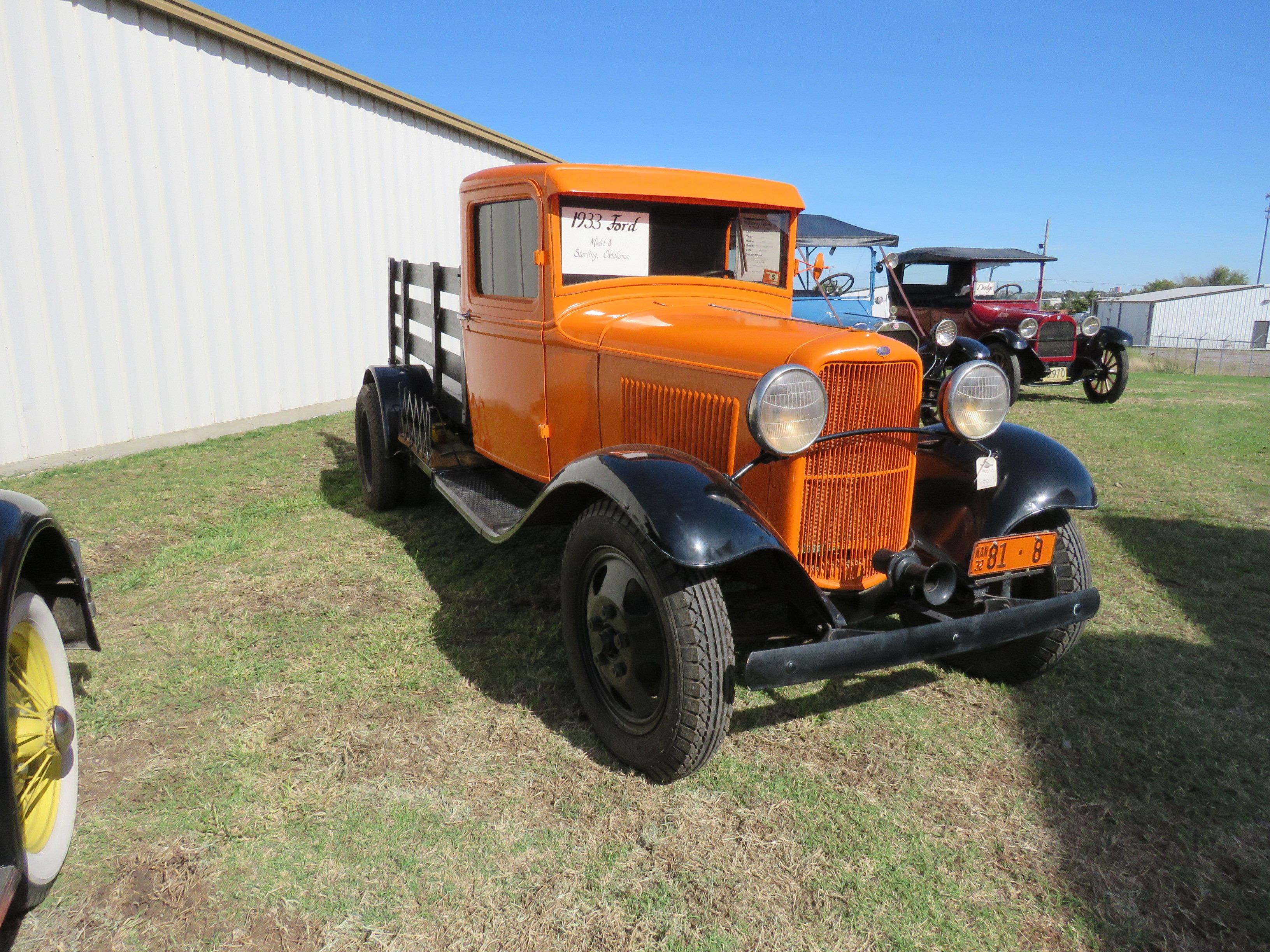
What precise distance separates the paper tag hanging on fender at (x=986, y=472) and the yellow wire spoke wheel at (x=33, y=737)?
291cm

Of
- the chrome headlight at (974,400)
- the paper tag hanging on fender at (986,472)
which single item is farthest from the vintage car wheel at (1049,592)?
the chrome headlight at (974,400)

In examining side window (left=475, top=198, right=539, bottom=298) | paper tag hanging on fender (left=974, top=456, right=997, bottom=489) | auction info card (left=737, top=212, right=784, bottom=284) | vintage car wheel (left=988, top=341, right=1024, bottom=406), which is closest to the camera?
paper tag hanging on fender (left=974, top=456, right=997, bottom=489)

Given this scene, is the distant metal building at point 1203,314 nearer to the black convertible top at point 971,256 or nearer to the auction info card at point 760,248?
the black convertible top at point 971,256

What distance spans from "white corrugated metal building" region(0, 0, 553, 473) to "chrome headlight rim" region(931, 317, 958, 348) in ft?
22.0

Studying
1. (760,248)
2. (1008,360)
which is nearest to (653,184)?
(760,248)

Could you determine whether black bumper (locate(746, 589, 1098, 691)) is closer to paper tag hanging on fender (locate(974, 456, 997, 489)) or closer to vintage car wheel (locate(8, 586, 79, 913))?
paper tag hanging on fender (locate(974, 456, 997, 489))

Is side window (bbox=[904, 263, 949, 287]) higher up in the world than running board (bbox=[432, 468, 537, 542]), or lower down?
higher up

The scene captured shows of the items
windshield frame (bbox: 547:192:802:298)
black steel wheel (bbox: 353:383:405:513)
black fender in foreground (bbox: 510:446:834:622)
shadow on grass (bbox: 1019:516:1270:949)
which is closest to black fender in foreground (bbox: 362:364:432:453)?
black steel wheel (bbox: 353:383:405:513)

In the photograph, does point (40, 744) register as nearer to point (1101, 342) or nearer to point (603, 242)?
point (603, 242)

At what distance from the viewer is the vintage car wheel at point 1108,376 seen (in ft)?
34.8

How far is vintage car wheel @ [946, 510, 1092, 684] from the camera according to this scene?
2.85m

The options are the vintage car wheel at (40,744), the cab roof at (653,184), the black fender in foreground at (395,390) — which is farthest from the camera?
the black fender in foreground at (395,390)

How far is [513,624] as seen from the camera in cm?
354

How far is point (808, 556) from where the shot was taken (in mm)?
2650
